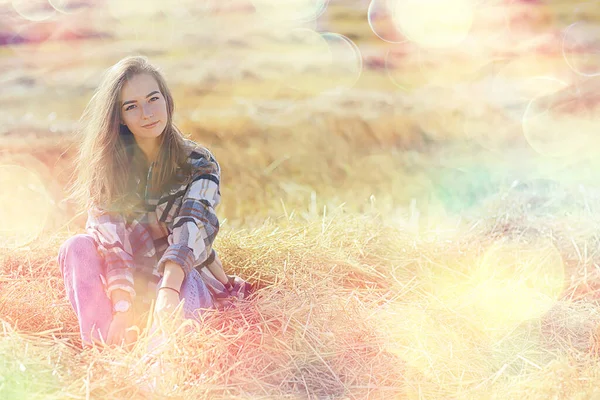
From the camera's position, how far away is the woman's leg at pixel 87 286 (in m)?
1.66

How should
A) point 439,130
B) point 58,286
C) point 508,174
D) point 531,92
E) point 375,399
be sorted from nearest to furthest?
point 375,399 → point 58,286 → point 508,174 → point 439,130 → point 531,92

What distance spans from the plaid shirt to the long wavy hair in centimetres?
3

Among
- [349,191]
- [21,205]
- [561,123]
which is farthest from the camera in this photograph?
[561,123]

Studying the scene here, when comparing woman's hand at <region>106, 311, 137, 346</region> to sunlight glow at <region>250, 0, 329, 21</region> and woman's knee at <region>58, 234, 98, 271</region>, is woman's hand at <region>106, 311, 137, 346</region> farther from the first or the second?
sunlight glow at <region>250, 0, 329, 21</region>

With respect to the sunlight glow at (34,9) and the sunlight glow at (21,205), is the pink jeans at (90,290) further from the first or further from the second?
the sunlight glow at (34,9)

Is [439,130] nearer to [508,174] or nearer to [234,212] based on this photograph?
[508,174]

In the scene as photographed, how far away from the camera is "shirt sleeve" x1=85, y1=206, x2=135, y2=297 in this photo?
1.68 m

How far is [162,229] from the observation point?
181 cm

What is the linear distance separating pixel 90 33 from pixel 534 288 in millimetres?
5105

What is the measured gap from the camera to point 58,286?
2.18 meters

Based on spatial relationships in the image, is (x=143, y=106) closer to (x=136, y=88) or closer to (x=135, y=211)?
(x=136, y=88)

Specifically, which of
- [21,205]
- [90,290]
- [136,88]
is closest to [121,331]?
[90,290]

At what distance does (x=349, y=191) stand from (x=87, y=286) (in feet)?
6.99

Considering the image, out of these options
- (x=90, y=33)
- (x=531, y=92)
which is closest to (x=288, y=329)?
(x=531, y=92)
